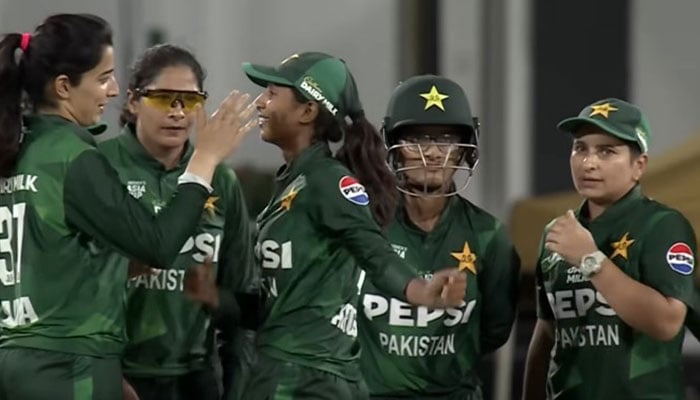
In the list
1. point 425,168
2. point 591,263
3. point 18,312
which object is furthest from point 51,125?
point 591,263

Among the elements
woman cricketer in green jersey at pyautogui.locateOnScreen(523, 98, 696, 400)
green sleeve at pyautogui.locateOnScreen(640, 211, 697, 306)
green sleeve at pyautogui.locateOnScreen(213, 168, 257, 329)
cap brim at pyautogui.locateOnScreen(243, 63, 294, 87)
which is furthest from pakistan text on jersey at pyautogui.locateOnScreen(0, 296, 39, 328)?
green sleeve at pyautogui.locateOnScreen(640, 211, 697, 306)

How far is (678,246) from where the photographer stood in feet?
14.2

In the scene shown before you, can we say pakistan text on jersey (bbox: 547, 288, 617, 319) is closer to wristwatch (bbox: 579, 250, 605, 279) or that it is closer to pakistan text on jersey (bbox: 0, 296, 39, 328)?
wristwatch (bbox: 579, 250, 605, 279)

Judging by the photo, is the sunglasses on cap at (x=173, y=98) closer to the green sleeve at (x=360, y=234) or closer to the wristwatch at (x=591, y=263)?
the green sleeve at (x=360, y=234)

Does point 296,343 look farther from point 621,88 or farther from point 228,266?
point 621,88

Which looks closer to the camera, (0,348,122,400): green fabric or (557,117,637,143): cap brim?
(0,348,122,400): green fabric

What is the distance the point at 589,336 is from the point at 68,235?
54.1 inches

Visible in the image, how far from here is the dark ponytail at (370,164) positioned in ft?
14.3

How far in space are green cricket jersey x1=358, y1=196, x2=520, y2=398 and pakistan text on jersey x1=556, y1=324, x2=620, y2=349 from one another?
0.26 m

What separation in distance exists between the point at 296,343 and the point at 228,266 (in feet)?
1.78

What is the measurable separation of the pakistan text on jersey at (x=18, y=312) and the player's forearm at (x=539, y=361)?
1.43m

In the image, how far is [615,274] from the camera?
419 cm

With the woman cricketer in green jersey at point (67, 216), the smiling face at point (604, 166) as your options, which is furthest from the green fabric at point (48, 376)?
the smiling face at point (604, 166)

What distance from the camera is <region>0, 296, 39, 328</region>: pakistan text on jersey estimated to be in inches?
155
